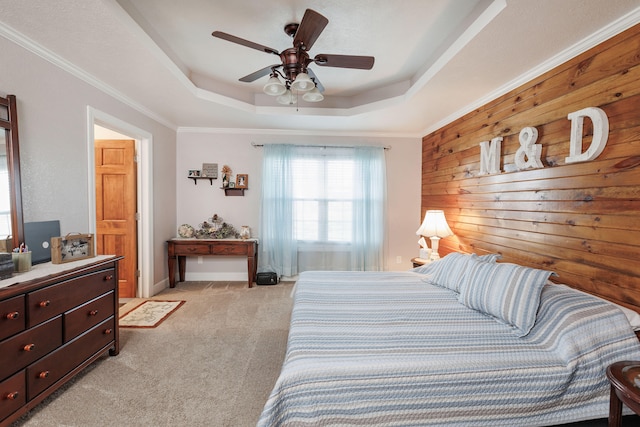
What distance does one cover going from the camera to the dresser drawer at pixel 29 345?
4.75ft

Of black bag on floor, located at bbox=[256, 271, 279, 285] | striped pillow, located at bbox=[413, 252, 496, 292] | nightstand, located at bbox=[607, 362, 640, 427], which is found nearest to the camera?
nightstand, located at bbox=[607, 362, 640, 427]

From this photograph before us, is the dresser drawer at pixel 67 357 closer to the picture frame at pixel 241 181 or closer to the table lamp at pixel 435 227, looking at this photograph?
the picture frame at pixel 241 181

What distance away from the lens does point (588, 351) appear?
1.38 metres

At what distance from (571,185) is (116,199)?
4.69 m

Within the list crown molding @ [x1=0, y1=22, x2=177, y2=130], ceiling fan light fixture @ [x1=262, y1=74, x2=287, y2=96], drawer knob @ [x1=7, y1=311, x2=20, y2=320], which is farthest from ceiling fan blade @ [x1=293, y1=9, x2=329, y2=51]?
drawer knob @ [x1=7, y1=311, x2=20, y2=320]

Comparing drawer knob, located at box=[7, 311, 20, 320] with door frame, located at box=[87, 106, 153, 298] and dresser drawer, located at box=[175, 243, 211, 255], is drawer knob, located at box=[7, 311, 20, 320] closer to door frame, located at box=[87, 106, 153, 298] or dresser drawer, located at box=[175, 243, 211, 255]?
door frame, located at box=[87, 106, 153, 298]

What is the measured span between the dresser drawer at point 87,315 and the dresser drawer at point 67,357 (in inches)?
1.8

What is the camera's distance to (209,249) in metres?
4.01

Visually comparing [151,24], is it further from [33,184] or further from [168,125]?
[168,125]

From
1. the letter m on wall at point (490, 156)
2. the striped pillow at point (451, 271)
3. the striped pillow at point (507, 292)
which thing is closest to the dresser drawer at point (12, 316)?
the striped pillow at point (507, 292)

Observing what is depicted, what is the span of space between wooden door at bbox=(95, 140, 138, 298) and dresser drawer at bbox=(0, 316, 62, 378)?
204 cm

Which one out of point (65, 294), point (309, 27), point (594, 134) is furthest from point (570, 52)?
point (65, 294)

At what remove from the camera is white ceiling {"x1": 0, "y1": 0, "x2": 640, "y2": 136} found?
5.60 feet

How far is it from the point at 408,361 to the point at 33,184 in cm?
279
